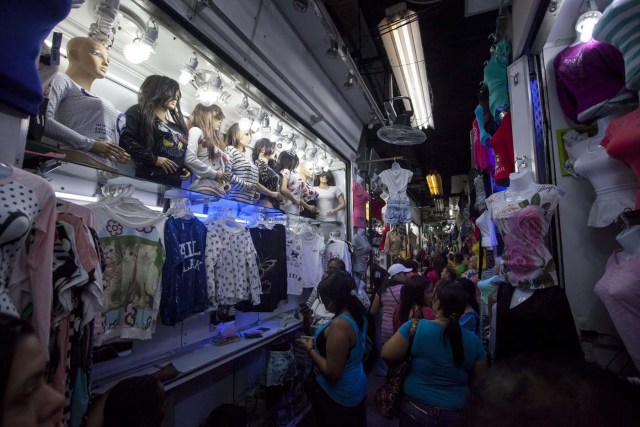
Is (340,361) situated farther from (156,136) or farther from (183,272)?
(156,136)

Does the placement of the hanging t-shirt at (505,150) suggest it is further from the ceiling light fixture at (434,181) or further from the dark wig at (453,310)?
the ceiling light fixture at (434,181)

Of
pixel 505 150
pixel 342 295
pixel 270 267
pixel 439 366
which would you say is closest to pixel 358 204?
pixel 270 267

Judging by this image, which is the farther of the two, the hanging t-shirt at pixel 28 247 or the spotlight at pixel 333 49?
the spotlight at pixel 333 49

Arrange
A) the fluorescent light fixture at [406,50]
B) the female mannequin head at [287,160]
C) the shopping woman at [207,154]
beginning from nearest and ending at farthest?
the shopping woman at [207,154], the fluorescent light fixture at [406,50], the female mannequin head at [287,160]

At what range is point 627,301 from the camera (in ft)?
4.50

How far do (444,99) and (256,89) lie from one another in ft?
16.3

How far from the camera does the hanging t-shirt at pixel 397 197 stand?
6.08m

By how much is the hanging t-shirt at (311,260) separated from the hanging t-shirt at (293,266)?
262 millimetres

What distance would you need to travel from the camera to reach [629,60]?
1.41 m

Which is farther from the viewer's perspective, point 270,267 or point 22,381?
point 270,267

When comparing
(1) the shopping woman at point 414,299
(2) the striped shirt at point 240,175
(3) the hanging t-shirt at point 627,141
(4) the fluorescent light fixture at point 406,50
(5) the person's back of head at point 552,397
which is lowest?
(1) the shopping woman at point 414,299

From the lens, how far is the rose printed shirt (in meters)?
1.93

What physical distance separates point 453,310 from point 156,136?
258cm

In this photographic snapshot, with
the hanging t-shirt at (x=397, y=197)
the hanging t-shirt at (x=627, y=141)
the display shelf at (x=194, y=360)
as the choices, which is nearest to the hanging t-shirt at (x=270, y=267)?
the display shelf at (x=194, y=360)
